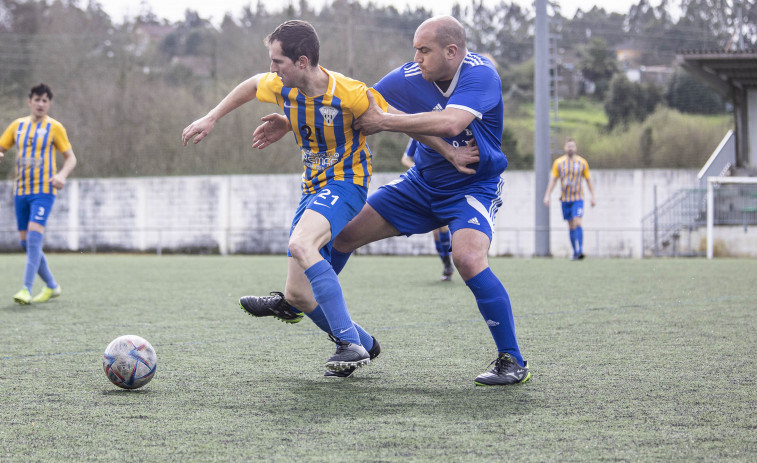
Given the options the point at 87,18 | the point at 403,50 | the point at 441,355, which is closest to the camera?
the point at 441,355

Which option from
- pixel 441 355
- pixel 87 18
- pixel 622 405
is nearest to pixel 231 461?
pixel 622 405

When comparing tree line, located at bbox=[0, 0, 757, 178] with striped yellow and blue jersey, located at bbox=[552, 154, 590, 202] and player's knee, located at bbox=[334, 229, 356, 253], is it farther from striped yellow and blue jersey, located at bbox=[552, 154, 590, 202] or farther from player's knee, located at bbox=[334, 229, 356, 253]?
player's knee, located at bbox=[334, 229, 356, 253]

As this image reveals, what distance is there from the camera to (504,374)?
4000mm

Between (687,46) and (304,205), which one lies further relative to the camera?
(687,46)

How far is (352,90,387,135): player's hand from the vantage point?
408cm

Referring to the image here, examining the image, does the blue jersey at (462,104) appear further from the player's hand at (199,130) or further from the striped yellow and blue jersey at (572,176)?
the striped yellow and blue jersey at (572,176)

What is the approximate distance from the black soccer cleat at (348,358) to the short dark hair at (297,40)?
136 cm

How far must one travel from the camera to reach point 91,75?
33.1 m

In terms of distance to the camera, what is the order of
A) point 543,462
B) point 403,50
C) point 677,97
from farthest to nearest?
1. point 677,97
2. point 403,50
3. point 543,462

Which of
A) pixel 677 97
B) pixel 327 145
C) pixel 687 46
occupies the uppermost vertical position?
pixel 687 46

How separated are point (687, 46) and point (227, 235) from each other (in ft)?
69.7

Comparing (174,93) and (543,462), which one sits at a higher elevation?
(174,93)

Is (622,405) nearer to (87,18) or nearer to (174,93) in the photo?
(174,93)

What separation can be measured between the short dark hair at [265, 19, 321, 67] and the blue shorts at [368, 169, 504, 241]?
807mm
